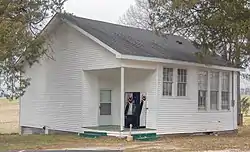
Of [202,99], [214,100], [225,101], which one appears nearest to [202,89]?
[202,99]

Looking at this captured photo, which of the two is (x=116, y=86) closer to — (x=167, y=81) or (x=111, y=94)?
(x=111, y=94)

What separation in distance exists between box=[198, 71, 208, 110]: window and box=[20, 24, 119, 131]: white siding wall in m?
5.51

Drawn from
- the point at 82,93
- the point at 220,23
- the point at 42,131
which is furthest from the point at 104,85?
the point at 220,23

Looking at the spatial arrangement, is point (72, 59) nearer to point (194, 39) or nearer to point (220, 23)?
point (194, 39)

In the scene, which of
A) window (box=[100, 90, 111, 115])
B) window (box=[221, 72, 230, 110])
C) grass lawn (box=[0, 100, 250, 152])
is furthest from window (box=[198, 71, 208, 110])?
window (box=[100, 90, 111, 115])

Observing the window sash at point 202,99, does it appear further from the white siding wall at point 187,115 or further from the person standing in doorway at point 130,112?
the person standing in doorway at point 130,112

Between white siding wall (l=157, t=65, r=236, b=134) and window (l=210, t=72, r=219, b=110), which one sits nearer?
white siding wall (l=157, t=65, r=236, b=134)

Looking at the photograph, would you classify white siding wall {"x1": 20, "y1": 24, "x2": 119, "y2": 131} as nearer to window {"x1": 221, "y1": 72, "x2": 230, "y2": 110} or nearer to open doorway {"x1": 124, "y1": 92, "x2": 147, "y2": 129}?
open doorway {"x1": 124, "y1": 92, "x2": 147, "y2": 129}

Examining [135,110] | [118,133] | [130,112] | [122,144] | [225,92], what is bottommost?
[122,144]

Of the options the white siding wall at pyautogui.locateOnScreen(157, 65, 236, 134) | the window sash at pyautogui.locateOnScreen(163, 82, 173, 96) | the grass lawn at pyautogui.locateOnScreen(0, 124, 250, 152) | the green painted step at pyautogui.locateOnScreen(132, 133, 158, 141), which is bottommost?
the grass lawn at pyautogui.locateOnScreen(0, 124, 250, 152)

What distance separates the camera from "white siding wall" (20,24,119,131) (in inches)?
933

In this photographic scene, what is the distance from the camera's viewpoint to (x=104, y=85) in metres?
24.8

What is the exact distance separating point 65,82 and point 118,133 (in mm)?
4960

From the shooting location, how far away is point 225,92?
27.4 metres
